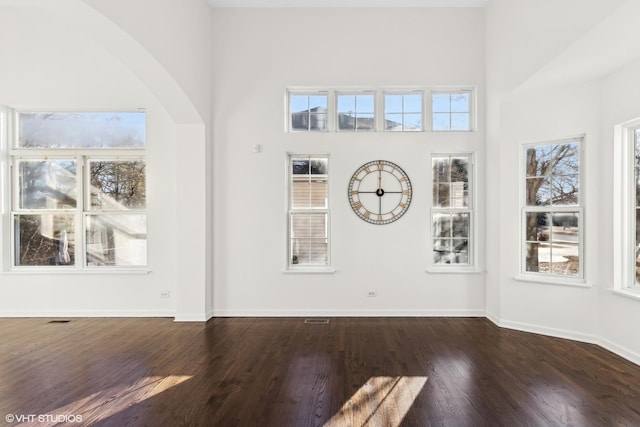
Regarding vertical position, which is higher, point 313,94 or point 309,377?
point 313,94

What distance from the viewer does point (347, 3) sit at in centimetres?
496

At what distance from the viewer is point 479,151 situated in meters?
5.05

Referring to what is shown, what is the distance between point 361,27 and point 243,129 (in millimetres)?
2179

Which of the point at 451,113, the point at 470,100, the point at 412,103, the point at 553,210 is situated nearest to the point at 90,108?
the point at 412,103

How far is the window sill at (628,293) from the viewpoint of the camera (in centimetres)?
348

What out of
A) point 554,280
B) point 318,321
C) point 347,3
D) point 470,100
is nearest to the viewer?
point 554,280

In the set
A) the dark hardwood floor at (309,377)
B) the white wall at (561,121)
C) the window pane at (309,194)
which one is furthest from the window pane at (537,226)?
the window pane at (309,194)

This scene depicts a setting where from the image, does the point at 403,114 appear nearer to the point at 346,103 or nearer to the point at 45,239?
the point at 346,103

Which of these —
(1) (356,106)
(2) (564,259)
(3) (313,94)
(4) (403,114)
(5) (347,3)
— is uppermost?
(5) (347,3)

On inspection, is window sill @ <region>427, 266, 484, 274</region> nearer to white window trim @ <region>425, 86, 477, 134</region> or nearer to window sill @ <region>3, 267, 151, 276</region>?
white window trim @ <region>425, 86, 477, 134</region>

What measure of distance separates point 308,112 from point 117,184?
9.65 feet

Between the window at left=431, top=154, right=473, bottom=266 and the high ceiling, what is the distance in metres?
2.05

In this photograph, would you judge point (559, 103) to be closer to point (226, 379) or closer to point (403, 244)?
point (403, 244)

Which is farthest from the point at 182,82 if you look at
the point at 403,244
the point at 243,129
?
the point at 403,244
